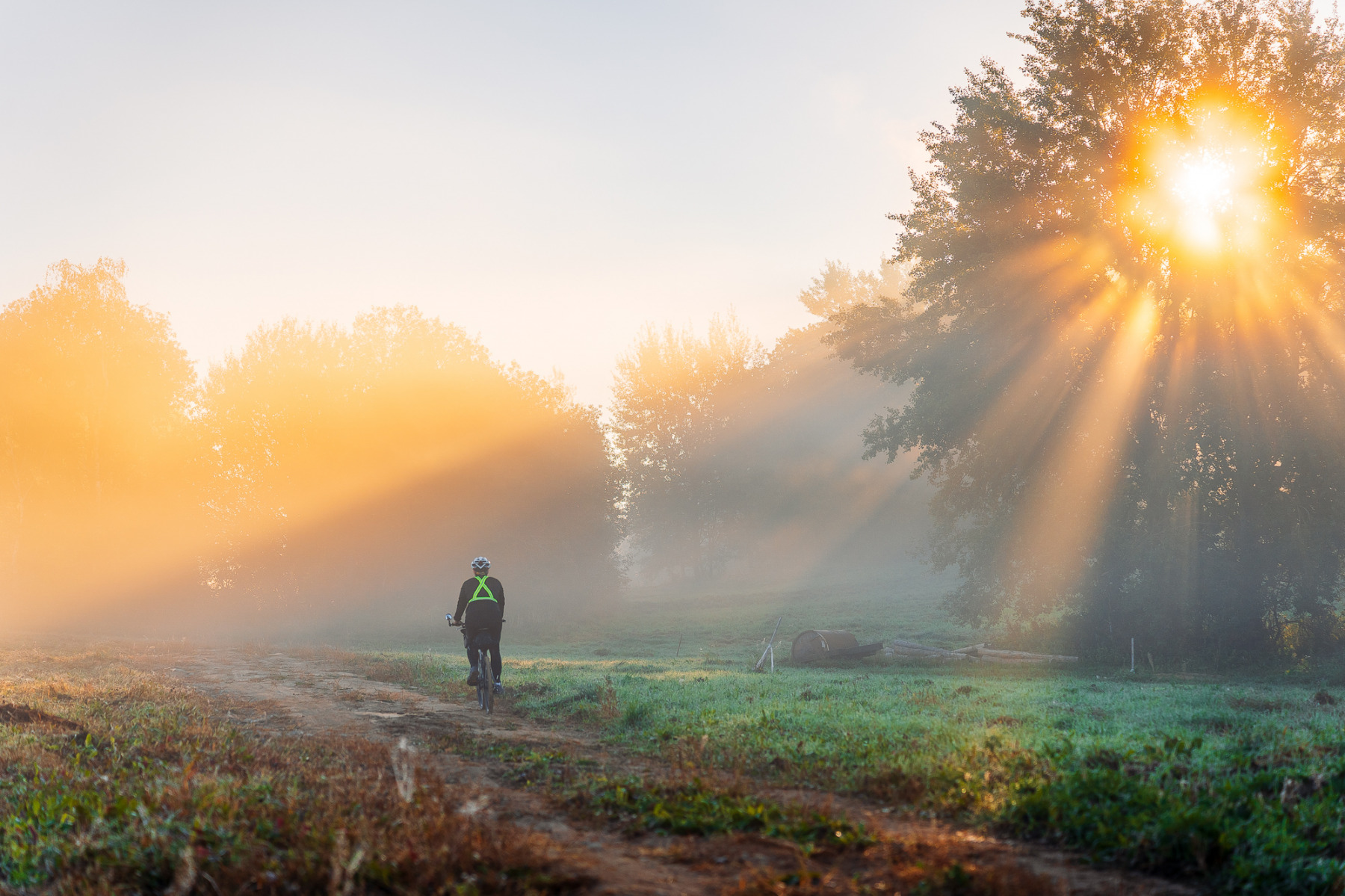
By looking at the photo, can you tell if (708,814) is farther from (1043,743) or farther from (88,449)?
(88,449)

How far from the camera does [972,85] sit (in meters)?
25.4

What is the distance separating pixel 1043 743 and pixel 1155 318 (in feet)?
64.1

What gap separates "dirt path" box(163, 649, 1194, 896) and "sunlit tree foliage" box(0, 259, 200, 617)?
1354 inches

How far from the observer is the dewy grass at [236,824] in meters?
4.82

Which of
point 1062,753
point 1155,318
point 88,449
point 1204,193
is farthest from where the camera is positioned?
point 88,449

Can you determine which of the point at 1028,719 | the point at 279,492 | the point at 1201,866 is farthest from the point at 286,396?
the point at 1201,866

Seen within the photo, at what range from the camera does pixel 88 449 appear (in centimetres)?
4350

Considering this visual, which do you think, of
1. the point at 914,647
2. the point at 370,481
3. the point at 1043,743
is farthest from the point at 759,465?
the point at 1043,743

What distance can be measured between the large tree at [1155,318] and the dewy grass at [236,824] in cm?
2159

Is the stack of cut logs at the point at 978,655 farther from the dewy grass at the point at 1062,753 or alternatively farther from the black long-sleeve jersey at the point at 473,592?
the black long-sleeve jersey at the point at 473,592

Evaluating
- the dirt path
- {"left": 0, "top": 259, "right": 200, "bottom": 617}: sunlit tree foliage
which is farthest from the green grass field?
{"left": 0, "top": 259, "right": 200, "bottom": 617}: sunlit tree foliage

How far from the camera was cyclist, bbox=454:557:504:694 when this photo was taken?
14602mm

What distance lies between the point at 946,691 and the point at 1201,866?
11083mm

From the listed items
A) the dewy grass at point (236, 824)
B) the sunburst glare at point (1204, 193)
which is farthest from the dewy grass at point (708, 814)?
the sunburst glare at point (1204, 193)
